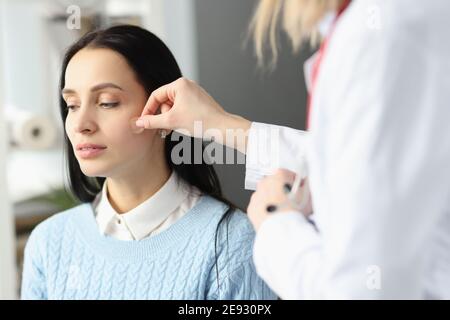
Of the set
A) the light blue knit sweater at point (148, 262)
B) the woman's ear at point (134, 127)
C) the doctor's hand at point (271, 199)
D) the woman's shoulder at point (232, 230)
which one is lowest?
the light blue knit sweater at point (148, 262)

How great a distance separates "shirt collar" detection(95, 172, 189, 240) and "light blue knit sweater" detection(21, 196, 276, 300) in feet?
0.06

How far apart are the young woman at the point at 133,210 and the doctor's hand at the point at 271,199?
336 millimetres

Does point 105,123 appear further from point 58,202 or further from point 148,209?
point 58,202

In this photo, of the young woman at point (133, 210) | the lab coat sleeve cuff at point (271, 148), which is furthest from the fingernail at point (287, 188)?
the young woman at point (133, 210)

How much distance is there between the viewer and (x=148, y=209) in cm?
93

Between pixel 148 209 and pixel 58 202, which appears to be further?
pixel 58 202

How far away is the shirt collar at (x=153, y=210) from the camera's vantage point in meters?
0.93

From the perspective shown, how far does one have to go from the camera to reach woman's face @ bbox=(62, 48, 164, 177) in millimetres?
877

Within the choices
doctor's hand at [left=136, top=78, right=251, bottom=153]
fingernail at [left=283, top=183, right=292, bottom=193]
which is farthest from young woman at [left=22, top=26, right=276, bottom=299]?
fingernail at [left=283, top=183, right=292, bottom=193]

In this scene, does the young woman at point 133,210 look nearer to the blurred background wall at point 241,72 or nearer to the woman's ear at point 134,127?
the woman's ear at point 134,127

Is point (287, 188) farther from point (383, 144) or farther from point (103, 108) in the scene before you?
point (103, 108)

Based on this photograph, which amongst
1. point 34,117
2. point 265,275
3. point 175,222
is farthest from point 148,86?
point 34,117

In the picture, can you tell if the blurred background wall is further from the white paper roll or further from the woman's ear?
the woman's ear

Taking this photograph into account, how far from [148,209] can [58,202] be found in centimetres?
62
